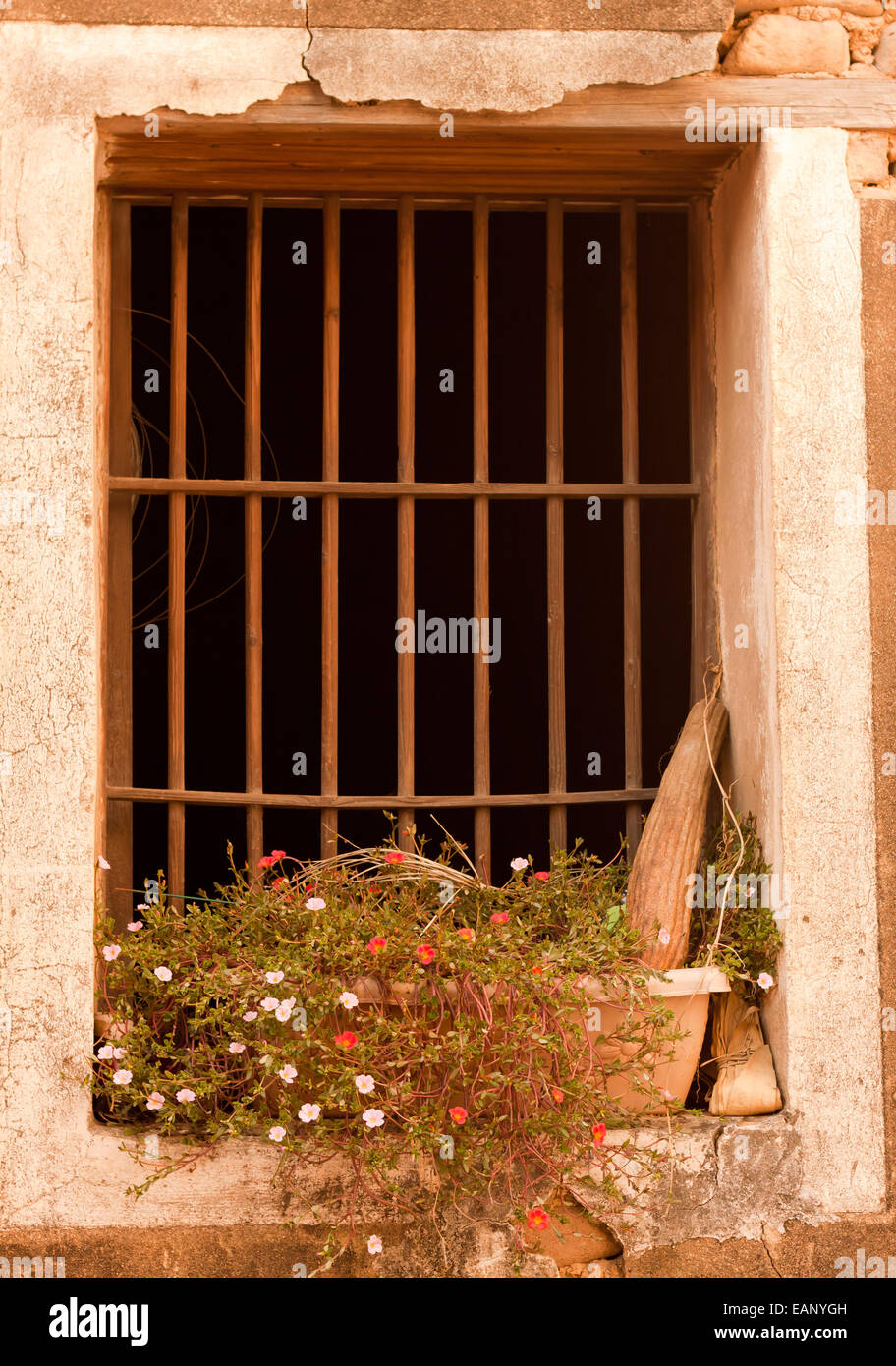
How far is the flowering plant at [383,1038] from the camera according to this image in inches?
98.3

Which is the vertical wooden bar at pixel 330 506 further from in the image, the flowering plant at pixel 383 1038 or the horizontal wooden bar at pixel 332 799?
the flowering plant at pixel 383 1038

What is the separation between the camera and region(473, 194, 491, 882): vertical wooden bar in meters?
3.13

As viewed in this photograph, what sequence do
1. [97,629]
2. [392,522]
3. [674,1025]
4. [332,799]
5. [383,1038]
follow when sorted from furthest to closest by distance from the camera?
[392,522], [332,799], [97,629], [674,1025], [383,1038]

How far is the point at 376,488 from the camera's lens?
3117mm

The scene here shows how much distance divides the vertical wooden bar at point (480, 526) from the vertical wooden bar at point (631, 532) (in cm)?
38

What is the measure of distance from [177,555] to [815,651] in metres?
1.61

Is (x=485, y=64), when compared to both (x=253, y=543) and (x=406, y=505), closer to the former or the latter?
(x=406, y=505)

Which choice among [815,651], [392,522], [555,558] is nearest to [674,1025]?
[815,651]

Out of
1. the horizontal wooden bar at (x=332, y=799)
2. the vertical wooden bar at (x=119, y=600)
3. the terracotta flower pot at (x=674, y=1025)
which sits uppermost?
the vertical wooden bar at (x=119, y=600)

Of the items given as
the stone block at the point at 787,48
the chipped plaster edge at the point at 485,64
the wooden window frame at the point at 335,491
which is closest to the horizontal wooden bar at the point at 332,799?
→ the wooden window frame at the point at 335,491

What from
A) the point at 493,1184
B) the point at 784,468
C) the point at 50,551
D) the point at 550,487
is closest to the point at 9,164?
the point at 50,551

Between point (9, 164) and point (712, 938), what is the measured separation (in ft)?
8.03
